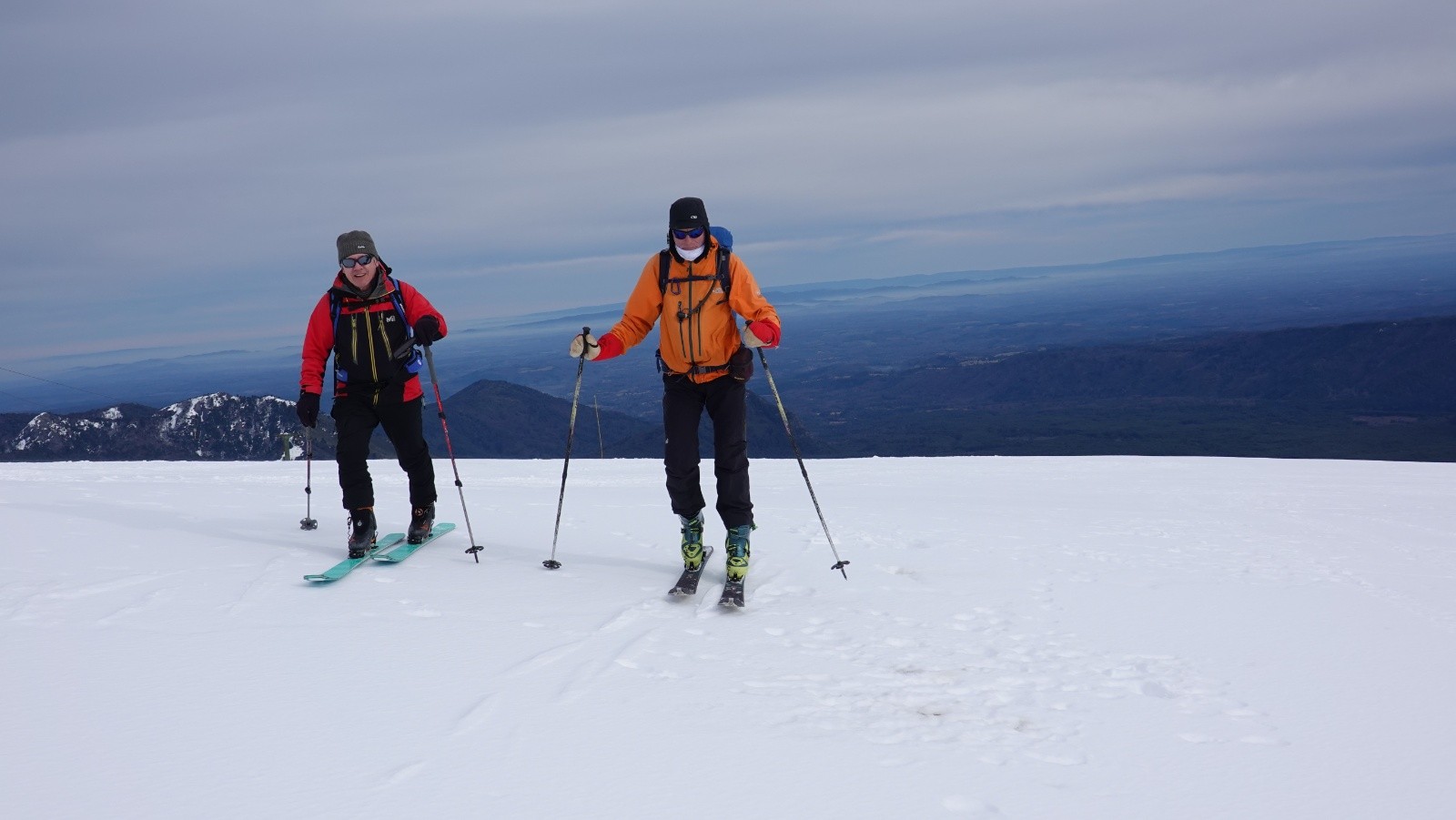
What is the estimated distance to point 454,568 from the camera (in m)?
6.50

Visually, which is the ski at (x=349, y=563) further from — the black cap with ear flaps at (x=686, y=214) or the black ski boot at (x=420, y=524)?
the black cap with ear flaps at (x=686, y=214)

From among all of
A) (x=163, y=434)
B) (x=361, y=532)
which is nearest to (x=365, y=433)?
(x=361, y=532)

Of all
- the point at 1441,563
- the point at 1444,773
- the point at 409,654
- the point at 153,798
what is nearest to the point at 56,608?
the point at 409,654

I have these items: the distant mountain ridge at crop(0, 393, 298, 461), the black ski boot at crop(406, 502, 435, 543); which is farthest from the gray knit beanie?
the distant mountain ridge at crop(0, 393, 298, 461)

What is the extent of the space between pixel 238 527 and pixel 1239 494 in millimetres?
11178

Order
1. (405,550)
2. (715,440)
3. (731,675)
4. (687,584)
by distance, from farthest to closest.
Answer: (405,550) → (715,440) → (687,584) → (731,675)

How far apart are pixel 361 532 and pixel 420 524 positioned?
26.8 inches

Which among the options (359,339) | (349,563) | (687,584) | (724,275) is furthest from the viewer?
(359,339)

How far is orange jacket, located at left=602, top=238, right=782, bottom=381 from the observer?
5.81m

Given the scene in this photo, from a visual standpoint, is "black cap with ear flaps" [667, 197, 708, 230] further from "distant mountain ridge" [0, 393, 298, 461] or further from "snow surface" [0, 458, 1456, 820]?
"distant mountain ridge" [0, 393, 298, 461]

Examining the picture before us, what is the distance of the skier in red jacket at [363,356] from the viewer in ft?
21.3

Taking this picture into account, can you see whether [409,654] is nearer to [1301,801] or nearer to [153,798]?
[153,798]

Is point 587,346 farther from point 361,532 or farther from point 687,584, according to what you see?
point 361,532

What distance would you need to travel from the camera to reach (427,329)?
6.55 m
